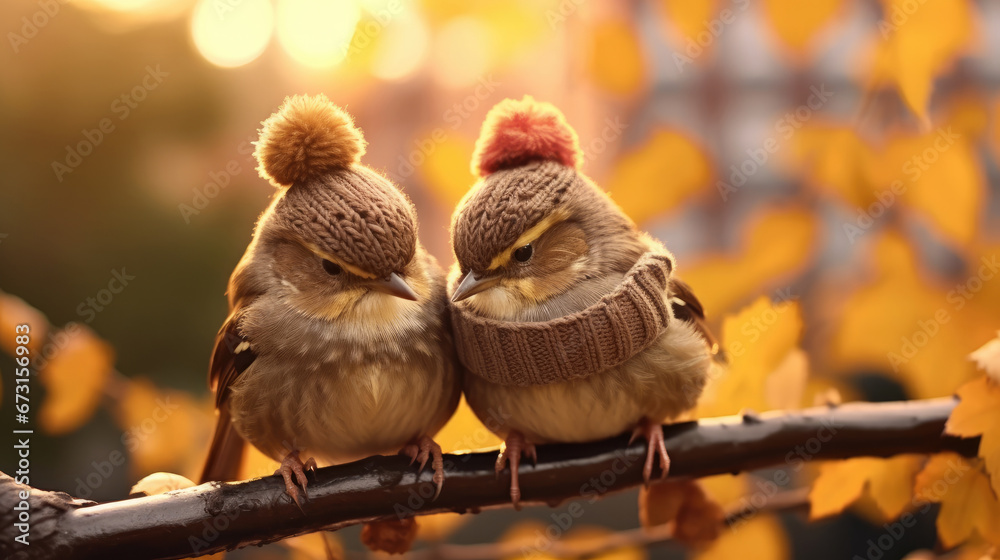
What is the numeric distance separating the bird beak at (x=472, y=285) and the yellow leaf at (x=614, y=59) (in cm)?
55

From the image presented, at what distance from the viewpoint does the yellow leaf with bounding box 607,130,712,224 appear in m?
1.34

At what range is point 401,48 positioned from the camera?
1.53 metres

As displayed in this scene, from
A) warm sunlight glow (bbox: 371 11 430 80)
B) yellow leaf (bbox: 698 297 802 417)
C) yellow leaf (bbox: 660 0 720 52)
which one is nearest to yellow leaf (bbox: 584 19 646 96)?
yellow leaf (bbox: 660 0 720 52)

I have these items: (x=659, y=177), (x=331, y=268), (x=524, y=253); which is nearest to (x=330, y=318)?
(x=331, y=268)

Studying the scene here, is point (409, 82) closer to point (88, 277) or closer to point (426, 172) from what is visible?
point (426, 172)

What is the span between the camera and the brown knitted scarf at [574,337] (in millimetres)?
987

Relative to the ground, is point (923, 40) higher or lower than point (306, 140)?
higher

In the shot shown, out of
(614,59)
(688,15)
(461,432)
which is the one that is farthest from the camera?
(461,432)

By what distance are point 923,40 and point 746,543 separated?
1.03 m

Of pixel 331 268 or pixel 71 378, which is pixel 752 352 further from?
pixel 71 378

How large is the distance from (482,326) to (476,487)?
24cm

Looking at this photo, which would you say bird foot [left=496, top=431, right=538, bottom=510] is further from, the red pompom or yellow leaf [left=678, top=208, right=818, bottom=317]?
yellow leaf [left=678, top=208, right=818, bottom=317]

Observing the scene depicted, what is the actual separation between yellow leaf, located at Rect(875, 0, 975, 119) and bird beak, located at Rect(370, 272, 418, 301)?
0.78m

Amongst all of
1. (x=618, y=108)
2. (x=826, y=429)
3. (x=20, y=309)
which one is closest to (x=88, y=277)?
(x=20, y=309)
